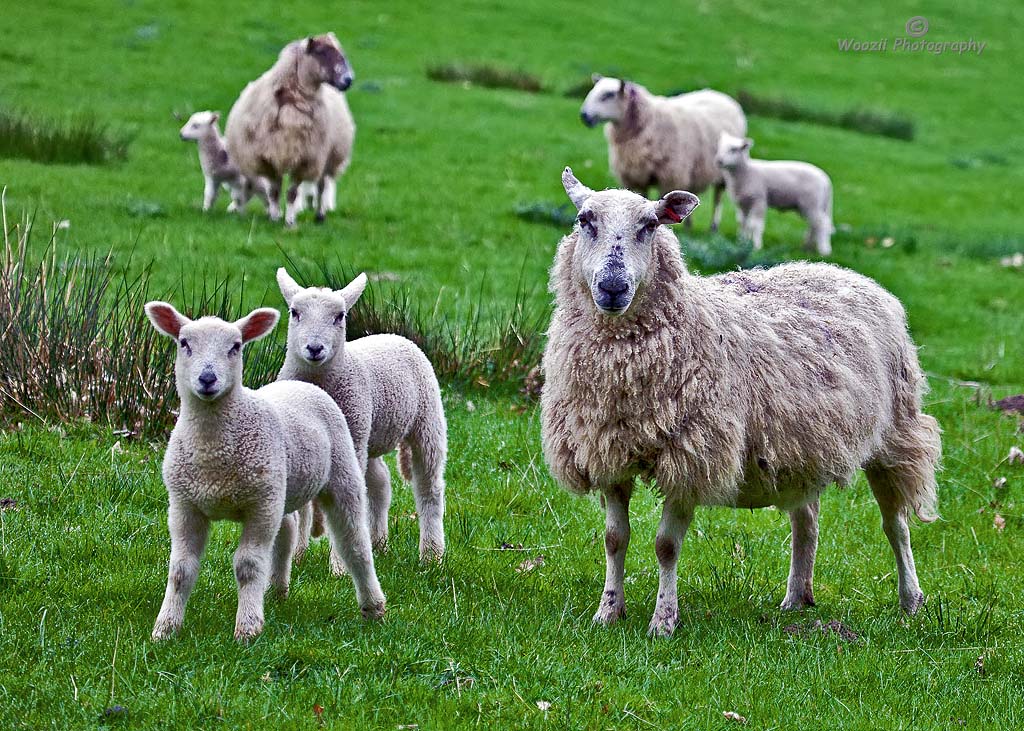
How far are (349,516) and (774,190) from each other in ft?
38.8

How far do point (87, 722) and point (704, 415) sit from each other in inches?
103

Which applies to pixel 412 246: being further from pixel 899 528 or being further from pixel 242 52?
pixel 242 52

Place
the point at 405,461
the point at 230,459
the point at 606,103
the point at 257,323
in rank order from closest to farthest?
the point at 230,459 < the point at 257,323 < the point at 405,461 < the point at 606,103

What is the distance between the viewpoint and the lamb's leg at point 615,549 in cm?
532

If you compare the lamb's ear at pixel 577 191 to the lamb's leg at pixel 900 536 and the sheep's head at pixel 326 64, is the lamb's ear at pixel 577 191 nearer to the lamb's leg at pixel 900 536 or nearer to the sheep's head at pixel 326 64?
the lamb's leg at pixel 900 536

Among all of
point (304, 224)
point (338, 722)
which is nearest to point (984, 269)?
point (304, 224)

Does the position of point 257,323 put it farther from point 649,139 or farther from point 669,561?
point 649,139

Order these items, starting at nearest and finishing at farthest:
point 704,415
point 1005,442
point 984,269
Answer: point 704,415
point 1005,442
point 984,269

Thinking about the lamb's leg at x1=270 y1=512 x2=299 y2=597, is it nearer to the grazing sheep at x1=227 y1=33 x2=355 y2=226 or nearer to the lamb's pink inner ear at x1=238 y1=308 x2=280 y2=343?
the lamb's pink inner ear at x1=238 y1=308 x2=280 y2=343

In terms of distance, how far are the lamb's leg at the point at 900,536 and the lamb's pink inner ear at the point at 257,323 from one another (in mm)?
3168

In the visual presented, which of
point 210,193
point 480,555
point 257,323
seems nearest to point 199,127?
point 210,193

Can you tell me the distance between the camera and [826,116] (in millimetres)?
26172

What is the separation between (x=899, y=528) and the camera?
20.0 ft

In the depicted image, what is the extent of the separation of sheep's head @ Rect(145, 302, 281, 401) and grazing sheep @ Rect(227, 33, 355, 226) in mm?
8968
